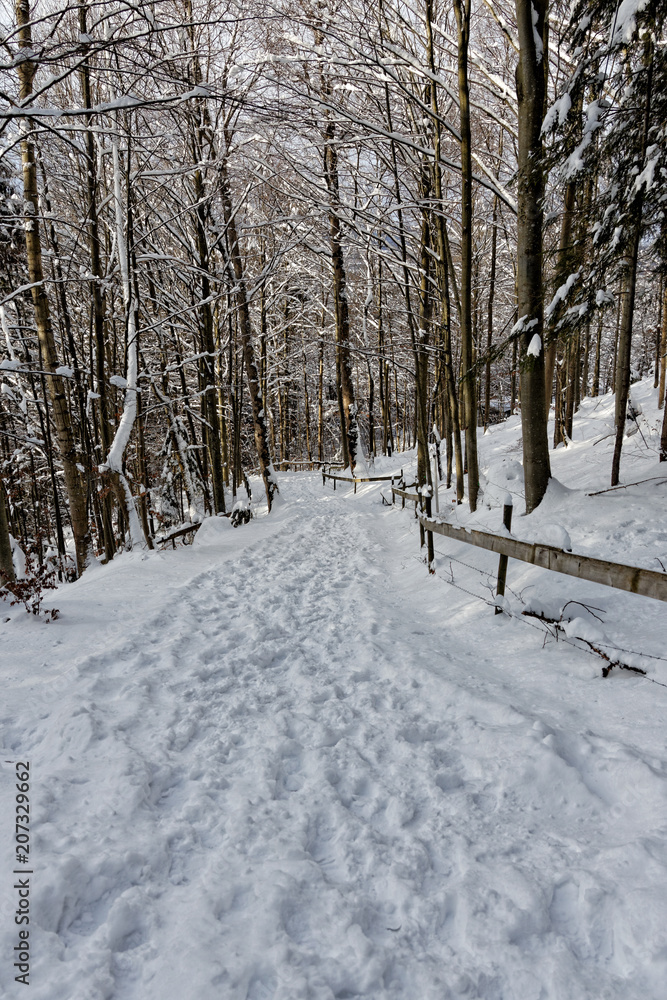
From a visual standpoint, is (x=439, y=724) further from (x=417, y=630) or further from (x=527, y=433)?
(x=527, y=433)

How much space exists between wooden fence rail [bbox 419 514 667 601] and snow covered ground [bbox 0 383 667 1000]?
575 millimetres

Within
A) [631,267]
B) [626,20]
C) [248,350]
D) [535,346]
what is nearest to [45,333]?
[248,350]

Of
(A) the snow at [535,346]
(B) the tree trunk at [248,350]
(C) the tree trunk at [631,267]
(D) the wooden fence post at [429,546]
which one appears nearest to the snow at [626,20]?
(C) the tree trunk at [631,267]

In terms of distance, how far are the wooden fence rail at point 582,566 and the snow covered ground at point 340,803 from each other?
57 cm

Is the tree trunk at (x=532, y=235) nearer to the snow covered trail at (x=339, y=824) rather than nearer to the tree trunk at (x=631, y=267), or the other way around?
the tree trunk at (x=631, y=267)

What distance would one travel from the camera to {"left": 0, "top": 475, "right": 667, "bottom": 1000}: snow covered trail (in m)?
1.76

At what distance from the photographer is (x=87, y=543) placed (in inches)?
357

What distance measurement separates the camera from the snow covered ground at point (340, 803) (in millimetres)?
1771

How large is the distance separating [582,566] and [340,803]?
99.8 inches

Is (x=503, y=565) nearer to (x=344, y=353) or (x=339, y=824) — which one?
(x=339, y=824)

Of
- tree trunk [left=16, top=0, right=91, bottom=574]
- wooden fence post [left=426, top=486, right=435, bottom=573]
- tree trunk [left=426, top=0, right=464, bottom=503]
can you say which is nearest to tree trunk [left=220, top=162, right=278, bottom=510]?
tree trunk [left=16, top=0, right=91, bottom=574]

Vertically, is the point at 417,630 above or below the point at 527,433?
below

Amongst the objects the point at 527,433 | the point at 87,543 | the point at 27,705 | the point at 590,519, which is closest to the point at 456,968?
the point at 27,705

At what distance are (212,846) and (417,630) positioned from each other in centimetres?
339
